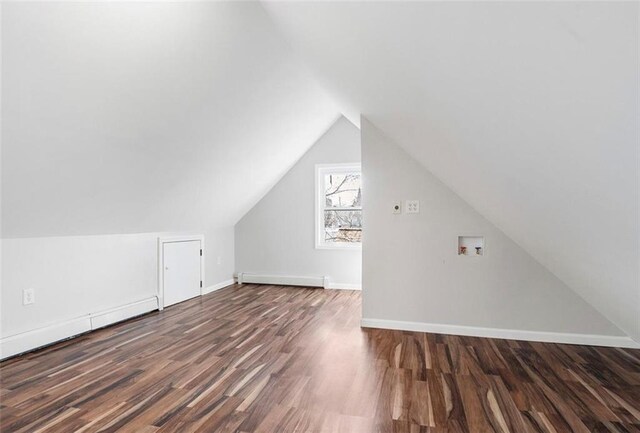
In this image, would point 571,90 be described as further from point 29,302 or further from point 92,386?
point 29,302

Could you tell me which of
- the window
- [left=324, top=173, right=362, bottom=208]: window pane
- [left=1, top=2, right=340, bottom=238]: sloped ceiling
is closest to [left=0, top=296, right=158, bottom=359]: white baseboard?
[left=1, top=2, right=340, bottom=238]: sloped ceiling

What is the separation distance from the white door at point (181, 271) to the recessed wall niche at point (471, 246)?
3.34 metres

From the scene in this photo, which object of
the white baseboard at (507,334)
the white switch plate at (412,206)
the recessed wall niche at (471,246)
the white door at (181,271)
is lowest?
the white baseboard at (507,334)

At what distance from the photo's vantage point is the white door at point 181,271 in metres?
4.10

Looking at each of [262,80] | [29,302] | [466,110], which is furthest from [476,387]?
[29,302]

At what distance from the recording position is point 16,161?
1.98 meters

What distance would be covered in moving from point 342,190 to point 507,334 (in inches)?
121

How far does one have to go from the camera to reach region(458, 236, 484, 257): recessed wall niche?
3078 mm

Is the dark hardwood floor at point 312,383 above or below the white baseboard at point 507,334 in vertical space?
below

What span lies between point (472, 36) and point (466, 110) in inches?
21.9

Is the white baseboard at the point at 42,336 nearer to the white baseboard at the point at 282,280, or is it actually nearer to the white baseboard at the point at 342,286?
the white baseboard at the point at 282,280

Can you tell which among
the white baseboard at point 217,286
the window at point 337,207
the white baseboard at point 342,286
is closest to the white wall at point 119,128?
the white baseboard at point 217,286

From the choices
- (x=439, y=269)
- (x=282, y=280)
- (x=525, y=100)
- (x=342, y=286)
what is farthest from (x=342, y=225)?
(x=525, y=100)

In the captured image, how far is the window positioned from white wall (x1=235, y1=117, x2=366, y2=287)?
113 millimetres
